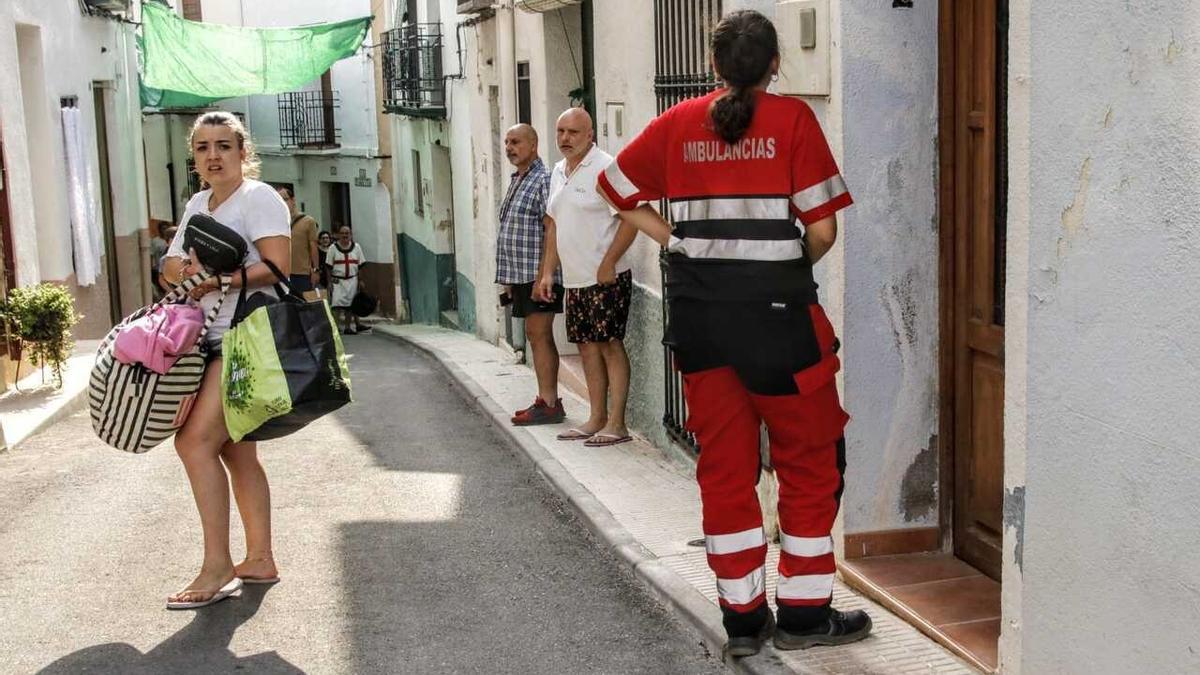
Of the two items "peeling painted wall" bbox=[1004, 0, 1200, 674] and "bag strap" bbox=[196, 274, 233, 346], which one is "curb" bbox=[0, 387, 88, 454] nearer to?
"bag strap" bbox=[196, 274, 233, 346]

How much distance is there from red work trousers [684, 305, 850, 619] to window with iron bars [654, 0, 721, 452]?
2472 mm

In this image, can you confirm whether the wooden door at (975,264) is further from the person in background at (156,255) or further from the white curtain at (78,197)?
the person in background at (156,255)

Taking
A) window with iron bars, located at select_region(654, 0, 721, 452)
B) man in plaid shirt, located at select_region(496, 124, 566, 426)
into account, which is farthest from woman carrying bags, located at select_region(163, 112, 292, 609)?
man in plaid shirt, located at select_region(496, 124, 566, 426)

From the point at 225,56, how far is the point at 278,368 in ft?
53.4

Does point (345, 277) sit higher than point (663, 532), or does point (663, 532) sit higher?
point (663, 532)

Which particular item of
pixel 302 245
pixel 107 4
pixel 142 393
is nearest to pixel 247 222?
pixel 142 393

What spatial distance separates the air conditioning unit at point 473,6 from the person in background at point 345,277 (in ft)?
32.1

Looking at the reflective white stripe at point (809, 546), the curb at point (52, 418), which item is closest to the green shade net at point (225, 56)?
the curb at point (52, 418)

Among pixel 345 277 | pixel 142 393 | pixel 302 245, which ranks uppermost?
pixel 142 393

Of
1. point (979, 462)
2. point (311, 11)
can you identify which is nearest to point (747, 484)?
point (979, 462)

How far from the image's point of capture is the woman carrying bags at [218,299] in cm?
571

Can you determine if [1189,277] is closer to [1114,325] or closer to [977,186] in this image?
[1114,325]

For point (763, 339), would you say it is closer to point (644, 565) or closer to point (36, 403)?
point (644, 565)

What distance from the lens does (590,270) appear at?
28.0 ft
